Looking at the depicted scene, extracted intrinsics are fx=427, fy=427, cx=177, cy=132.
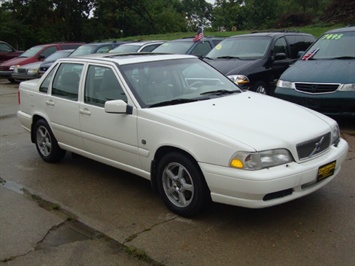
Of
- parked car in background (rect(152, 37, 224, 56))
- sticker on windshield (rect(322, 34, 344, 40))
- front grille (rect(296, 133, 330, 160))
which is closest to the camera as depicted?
front grille (rect(296, 133, 330, 160))

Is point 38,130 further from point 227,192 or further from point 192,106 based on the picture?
point 227,192

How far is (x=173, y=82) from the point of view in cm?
486

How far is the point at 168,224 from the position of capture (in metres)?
4.02

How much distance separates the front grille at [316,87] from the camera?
6.95 meters

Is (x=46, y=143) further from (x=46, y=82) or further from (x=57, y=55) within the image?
(x=57, y=55)

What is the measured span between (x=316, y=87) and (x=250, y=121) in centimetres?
359

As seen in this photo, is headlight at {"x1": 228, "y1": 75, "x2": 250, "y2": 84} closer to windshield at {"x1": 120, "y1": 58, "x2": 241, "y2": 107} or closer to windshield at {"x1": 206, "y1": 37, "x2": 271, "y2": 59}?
windshield at {"x1": 206, "y1": 37, "x2": 271, "y2": 59}

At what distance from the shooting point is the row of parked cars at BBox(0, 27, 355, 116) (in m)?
6.96

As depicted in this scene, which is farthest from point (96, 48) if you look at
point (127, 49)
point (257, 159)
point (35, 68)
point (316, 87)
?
point (257, 159)

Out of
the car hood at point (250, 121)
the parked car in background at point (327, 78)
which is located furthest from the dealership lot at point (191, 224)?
the parked car in background at point (327, 78)

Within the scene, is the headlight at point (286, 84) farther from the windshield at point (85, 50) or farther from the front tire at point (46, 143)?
the windshield at point (85, 50)

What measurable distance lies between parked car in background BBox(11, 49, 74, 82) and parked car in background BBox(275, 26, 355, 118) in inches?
413

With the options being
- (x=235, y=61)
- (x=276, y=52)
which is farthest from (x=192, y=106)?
(x=276, y=52)

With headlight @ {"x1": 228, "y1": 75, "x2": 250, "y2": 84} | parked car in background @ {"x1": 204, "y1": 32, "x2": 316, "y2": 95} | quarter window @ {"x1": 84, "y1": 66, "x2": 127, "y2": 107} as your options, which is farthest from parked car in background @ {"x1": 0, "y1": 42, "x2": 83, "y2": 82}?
quarter window @ {"x1": 84, "y1": 66, "x2": 127, "y2": 107}
